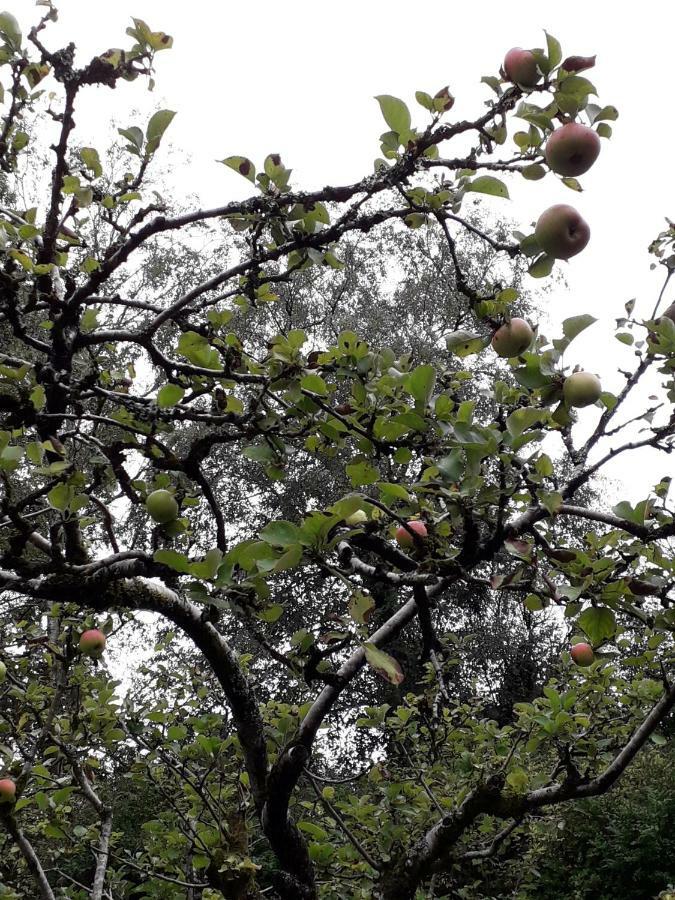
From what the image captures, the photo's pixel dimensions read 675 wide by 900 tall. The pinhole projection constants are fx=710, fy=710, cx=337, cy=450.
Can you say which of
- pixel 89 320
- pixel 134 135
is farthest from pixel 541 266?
pixel 89 320

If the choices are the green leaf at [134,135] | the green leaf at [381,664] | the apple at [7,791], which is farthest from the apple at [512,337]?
the apple at [7,791]

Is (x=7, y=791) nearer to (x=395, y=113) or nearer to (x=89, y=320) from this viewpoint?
(x=89, y=320)

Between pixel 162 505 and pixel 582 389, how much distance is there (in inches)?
39.5

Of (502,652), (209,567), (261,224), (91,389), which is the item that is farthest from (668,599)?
(502,652)

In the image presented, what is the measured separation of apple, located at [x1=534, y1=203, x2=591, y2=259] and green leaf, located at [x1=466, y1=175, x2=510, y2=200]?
155 mm

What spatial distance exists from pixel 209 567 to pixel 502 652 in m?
9.70

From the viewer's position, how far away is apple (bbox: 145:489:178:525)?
Result: 1723 millimetres

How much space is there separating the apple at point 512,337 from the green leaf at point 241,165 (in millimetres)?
773

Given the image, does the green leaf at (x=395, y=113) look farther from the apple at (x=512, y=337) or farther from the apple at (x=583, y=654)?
the apple at (x=583, y=654)

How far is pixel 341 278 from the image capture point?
41.2 feet

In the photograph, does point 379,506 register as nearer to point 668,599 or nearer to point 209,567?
point 209,567

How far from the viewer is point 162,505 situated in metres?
1.73

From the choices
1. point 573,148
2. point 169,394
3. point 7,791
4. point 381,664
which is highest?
point 169,394

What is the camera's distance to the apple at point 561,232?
147 cm
